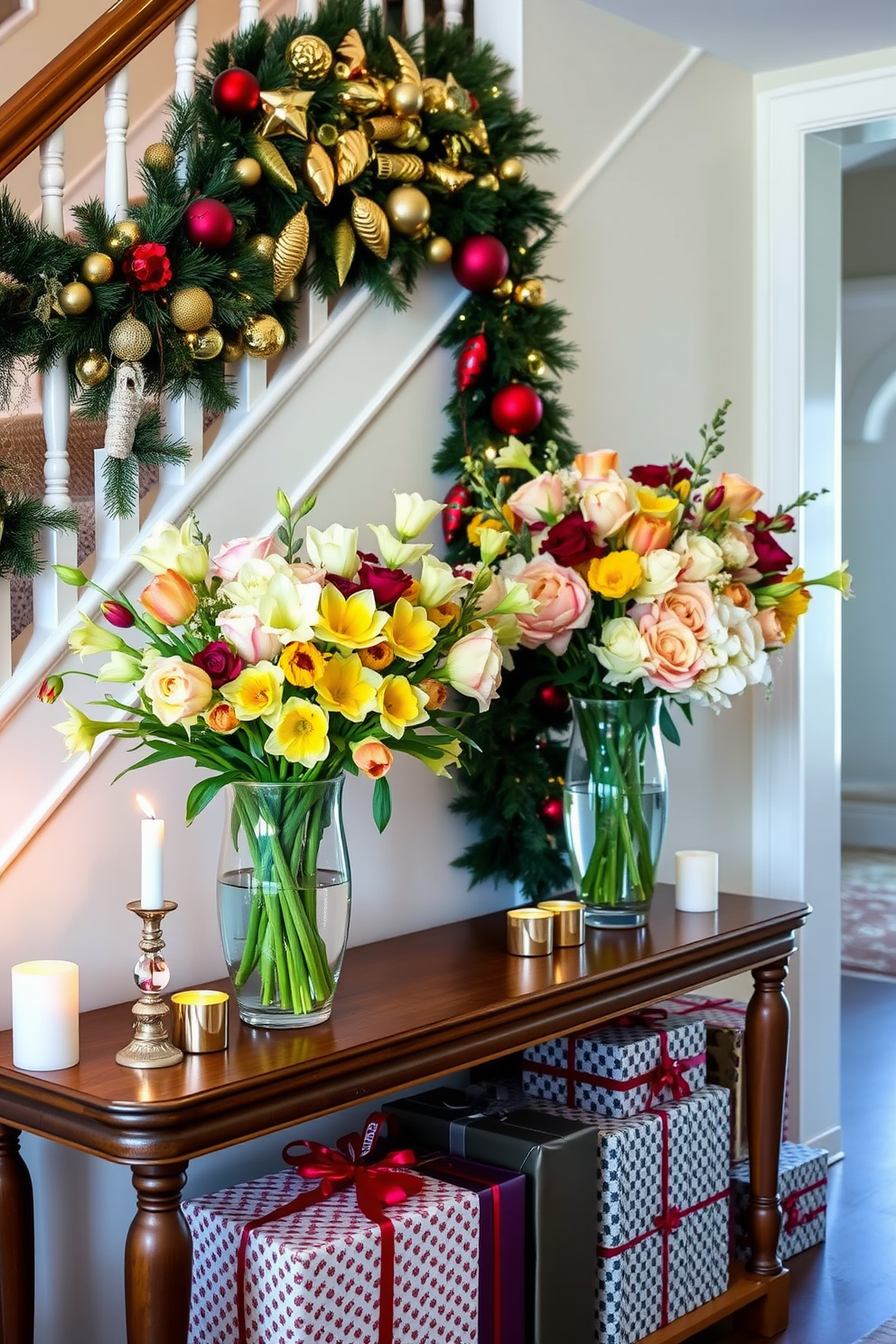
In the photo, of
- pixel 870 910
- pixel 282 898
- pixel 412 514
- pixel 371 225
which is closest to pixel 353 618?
pixel 412 514

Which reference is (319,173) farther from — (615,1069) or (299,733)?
(615,1069)

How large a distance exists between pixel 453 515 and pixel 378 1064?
1.03 metres

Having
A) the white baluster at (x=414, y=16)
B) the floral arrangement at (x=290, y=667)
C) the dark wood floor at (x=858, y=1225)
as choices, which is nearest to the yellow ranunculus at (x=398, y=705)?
the floral arrangement at (x=290, y=667)

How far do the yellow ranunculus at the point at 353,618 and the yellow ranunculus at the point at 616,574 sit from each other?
623 mm

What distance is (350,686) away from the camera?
5.64 ft

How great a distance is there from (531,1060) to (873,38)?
6.84ft

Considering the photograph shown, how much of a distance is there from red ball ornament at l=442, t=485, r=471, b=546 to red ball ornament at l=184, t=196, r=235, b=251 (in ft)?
2.05

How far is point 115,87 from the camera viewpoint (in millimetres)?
2008

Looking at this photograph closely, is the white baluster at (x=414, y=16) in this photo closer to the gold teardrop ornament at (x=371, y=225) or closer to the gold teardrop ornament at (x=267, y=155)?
the gold teardrop ornament at (x=371, y=225)

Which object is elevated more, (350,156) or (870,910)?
(350,156)

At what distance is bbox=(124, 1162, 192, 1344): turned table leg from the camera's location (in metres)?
1.56

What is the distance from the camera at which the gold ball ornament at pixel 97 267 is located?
193 centimetres

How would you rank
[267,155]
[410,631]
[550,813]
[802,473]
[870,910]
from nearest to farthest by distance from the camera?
[410,631] < [267,155] < [550,813] < [802,473] < [870,910]

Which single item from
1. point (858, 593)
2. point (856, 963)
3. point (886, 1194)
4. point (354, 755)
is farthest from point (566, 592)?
point (858, 593)
